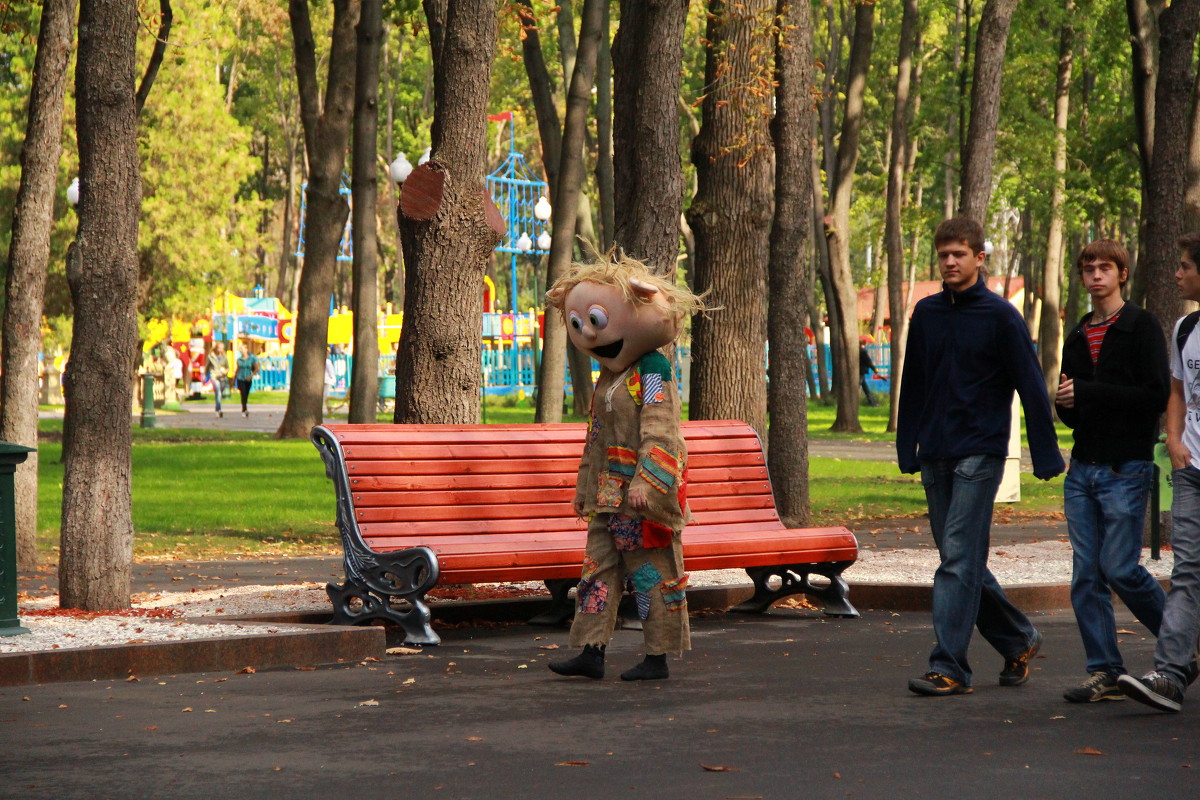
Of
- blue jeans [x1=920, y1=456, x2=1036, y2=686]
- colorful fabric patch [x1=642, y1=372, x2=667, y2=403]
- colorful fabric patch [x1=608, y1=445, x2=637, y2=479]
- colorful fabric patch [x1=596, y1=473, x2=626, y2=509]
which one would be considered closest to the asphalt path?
blue jeans [x1=920, y1=456, x2=1036, y2=686]

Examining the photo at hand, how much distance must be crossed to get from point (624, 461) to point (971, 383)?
157 cm

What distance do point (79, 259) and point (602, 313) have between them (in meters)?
2.93

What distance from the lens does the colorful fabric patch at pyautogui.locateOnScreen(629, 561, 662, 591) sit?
7.53 meters

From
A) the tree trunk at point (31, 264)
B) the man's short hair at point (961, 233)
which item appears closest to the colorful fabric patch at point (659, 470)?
the man's short hair at point (961, 233)

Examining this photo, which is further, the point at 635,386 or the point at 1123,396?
the point at 635,386

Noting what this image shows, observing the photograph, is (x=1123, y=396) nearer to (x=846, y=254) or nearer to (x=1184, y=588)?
(x=1184, y=588)

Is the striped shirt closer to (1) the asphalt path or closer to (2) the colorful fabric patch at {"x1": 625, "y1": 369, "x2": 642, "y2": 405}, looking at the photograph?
(1) the asphalt path

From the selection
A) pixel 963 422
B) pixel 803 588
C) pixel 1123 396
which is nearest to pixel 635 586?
pixel 963 422

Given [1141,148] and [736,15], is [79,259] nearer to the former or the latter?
[736,15]

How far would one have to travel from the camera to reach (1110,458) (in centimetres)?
681

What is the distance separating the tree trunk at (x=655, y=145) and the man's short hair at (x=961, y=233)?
177 inches

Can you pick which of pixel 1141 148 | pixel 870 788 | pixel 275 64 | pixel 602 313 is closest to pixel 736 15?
pixel 1141 148

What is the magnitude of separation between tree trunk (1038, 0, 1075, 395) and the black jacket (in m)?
21.9

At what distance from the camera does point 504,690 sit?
7215mm
